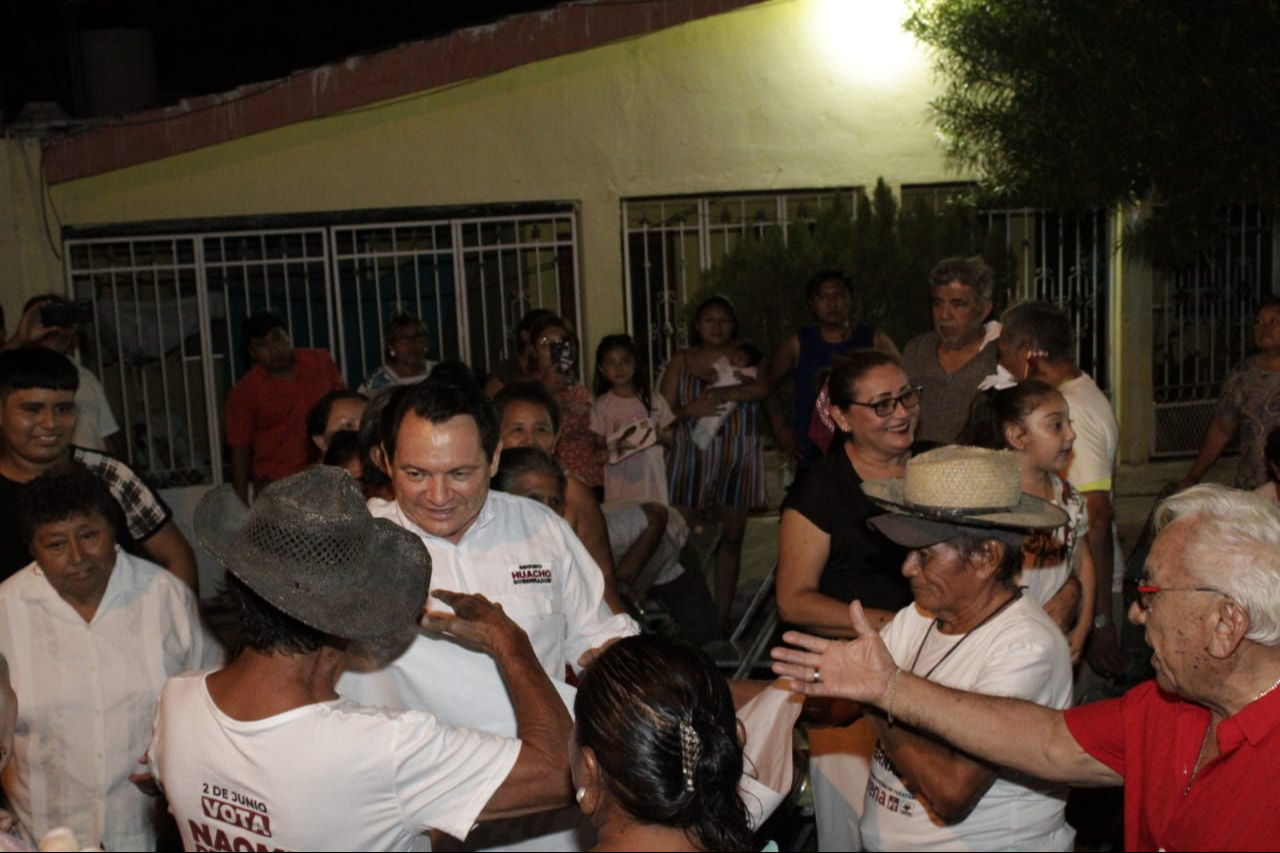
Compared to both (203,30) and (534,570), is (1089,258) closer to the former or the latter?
(534,570)

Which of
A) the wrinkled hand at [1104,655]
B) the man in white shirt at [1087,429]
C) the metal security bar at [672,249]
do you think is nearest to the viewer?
the man in white shirt at [1087,429]

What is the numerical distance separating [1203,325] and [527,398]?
27.3 ft

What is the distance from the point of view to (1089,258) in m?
11.4

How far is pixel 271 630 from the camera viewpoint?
273cm

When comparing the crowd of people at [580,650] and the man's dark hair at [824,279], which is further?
the man's dark hair at [824,279]

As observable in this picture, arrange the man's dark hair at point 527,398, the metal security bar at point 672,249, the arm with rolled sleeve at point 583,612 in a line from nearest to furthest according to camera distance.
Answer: the arm with rolled sleeve at point 583,612 < the man's dark hair at point 527,398 < the metal security bar at point 672,249

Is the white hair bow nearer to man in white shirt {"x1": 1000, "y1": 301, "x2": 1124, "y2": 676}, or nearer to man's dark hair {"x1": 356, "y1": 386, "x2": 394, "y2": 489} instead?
man in white shirt {"x1": 1000, "y1": 301, "x2": 1124, "y2": 676}

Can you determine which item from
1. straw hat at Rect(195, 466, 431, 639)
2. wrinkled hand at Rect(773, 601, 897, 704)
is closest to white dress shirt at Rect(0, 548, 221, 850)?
straw hat at Rect(195, 466, 431, 639)

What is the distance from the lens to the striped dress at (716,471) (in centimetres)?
821

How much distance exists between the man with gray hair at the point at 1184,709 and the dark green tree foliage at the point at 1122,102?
20.0 ft

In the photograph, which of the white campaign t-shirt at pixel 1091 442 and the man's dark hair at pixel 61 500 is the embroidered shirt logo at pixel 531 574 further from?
the white campaign t-shirt at pixel 1091 442

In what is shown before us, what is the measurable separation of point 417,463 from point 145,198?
22.9 feet

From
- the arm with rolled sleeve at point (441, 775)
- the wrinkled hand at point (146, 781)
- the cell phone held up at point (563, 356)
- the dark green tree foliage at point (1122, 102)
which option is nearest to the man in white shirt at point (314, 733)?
the arm with rolled sleeve at point (441, 775)

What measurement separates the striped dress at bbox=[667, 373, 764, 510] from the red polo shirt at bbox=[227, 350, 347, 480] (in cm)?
218
